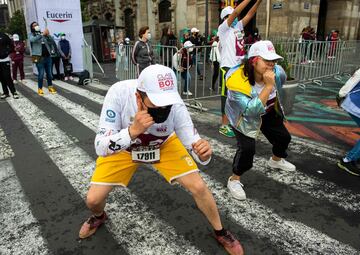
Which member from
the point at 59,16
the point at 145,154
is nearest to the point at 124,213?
the point at 145,154

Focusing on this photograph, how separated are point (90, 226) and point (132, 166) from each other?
0.73 metres

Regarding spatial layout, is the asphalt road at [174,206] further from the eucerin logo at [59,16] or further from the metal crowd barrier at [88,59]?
the eucerin logo at [59,16]

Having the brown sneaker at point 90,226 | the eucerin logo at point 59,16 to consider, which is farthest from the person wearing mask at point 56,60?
the brown sneaker at point 90,226

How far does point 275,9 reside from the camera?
17672 mm

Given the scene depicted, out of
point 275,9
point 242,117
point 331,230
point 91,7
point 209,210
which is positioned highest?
point 91,7

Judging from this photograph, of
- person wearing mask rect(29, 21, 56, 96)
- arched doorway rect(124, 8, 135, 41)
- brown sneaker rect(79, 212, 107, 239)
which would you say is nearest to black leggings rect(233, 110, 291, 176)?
brown sneaker rect(79, 212, 107, 239)

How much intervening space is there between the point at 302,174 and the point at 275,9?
1599 cm

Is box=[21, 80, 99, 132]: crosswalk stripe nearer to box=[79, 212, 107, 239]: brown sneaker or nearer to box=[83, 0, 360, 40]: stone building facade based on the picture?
box=[79, 212, 107, 239]: brown sneaker

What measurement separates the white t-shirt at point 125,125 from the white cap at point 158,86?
32 cm

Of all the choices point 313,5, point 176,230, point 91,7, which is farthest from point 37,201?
point 91,7

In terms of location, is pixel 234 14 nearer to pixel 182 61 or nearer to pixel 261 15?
pixel 182 61

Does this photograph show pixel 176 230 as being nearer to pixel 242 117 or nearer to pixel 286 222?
pixel 286 222

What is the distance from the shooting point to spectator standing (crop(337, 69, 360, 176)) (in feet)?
12.9

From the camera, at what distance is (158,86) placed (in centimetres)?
209
